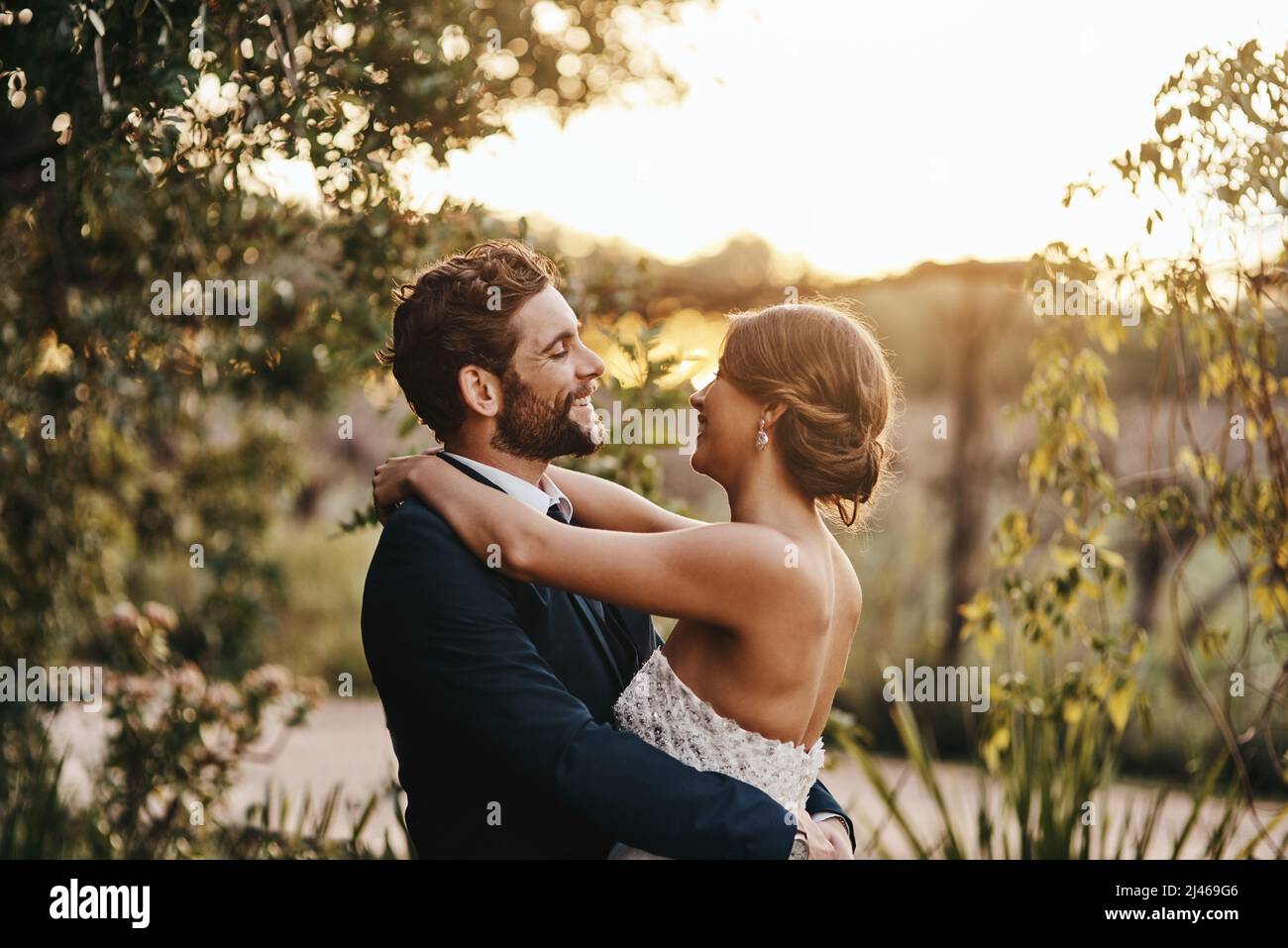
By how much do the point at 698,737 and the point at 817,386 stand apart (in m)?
0.67

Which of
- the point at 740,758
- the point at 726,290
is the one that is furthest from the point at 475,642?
the point at 726,290

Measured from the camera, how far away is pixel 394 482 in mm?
2174

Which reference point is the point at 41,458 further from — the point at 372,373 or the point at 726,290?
the point at 726,290

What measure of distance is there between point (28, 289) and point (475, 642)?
3470 mm

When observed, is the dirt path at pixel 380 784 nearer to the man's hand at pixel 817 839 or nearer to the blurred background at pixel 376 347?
the blurred background at pixel 376 347

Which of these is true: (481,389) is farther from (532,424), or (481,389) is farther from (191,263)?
(191,263)

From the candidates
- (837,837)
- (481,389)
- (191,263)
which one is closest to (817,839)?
(837,837)

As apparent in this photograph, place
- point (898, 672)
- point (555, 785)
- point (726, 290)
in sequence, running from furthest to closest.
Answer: point (898, 672) → point (726, 290) → point (555, 785)

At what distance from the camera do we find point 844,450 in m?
Answer: 2.19

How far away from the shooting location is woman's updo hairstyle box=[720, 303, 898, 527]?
218 cm

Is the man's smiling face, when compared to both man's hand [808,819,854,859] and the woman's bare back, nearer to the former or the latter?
the woman's bare back

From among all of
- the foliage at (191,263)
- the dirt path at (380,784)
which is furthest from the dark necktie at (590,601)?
the dirt path at (380,784)

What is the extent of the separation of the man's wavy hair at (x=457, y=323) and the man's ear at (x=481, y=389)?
0.5 inches

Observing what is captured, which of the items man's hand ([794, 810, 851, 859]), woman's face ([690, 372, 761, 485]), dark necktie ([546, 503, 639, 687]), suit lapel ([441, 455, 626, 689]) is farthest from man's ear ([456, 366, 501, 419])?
man's hand ([794, 810, 851, 859])
